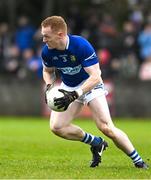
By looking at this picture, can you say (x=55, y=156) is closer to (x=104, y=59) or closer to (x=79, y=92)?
(x=79, y=92)

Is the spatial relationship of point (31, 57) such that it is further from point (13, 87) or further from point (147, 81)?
point (147, 81)

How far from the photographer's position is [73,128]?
1266 cm

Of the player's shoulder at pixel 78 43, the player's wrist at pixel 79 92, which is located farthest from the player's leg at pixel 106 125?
the player's shoulder at pixel 78 43

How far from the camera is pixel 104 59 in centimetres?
2722

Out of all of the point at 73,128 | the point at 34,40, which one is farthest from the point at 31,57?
the point at 73,128

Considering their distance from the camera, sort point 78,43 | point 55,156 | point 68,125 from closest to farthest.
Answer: point 78,43 → point 68,125 → point 55,156

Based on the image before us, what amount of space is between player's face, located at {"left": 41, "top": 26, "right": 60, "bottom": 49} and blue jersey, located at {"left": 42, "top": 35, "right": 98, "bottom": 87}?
0.77 feet

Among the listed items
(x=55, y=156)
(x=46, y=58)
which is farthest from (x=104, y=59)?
(x=46, y=58)

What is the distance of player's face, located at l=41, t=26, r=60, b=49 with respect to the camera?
466 inches

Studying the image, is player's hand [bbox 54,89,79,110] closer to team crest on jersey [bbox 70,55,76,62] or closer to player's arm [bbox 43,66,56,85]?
team crest on jersey [bbox 70,55,76,62]

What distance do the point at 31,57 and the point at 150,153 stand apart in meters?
13.5

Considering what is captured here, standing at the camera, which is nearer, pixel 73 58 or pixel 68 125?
pixel 73 58

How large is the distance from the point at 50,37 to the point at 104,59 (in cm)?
1542

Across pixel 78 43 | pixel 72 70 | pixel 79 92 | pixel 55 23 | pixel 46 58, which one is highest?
pixel 55 23
